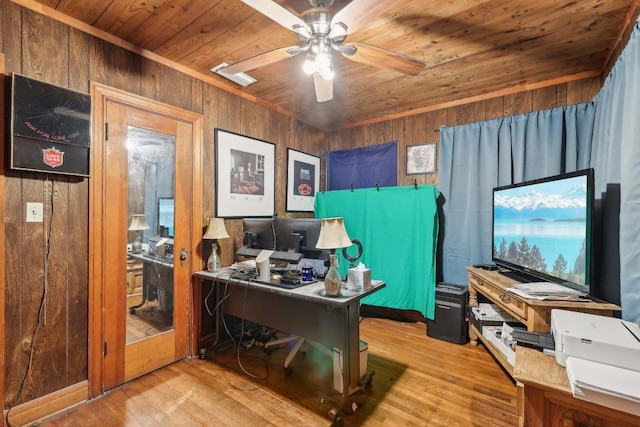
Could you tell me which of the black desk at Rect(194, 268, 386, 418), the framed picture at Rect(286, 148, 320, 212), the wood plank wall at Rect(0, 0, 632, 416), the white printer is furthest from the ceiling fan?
the framed picture at Rect(286, 148, 320, 212)

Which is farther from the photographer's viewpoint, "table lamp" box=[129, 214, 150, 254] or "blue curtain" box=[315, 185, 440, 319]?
"blue curtain" box=[315, 185, 440, 319]

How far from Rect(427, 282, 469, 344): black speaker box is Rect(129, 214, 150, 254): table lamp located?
2.70m

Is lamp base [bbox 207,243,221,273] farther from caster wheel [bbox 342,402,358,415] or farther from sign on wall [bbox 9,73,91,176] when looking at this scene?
caster wheel [bbox 342,402,358,415]

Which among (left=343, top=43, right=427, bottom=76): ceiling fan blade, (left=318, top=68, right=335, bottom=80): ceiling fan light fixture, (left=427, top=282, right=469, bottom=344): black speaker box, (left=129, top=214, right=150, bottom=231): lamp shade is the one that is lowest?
(left=427, top=282, right=469, bottom=344): black speaker box

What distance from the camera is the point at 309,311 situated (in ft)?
6.81

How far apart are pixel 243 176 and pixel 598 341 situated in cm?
277

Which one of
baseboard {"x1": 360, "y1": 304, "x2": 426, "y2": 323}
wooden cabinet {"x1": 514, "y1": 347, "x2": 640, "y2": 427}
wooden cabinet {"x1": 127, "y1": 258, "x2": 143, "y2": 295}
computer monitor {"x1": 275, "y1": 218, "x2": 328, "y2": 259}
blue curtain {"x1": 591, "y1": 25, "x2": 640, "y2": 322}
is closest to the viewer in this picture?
wooden cabinet {"x1": 514, "y1": 347, "x2": 640, "y2": 427}

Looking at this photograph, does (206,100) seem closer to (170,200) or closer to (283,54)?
(170,200)

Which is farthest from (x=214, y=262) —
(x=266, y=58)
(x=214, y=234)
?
(x=266, y=58)

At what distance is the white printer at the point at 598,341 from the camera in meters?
1.02

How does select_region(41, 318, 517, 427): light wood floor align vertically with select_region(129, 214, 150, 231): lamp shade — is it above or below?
below

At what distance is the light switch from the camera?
1.70 m

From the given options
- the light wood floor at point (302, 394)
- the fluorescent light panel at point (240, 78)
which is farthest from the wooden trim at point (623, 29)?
the fluorescent light panel at point (240, 78)

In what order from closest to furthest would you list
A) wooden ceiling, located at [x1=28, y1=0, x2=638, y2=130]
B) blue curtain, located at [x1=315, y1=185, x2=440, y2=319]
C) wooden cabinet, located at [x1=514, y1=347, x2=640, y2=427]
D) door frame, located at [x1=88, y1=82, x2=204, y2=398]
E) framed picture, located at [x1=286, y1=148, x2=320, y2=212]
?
wooden cabinet, located at [x1=514, y1=347, x2=640, y2=427]
wooden ceiling, located at [x1=28, y1=0, x2=638, y2=130]
door frame, located at [x1=88, y1=82, x2=204, y2=398]
blue curtain, located at [x1=315, y1=185, x2=440, y2=319]
framed picture, located at [x1=286, y1=148, x2=320, y2=212]
